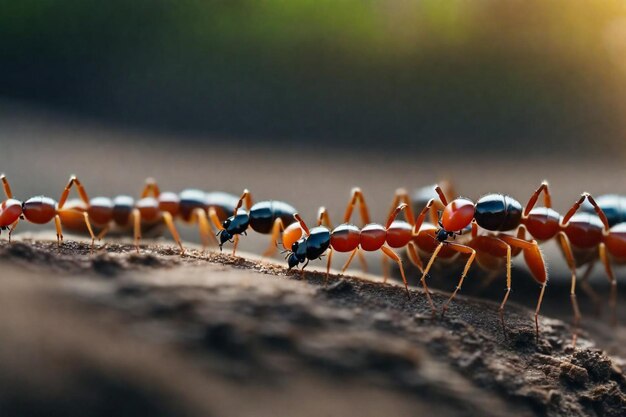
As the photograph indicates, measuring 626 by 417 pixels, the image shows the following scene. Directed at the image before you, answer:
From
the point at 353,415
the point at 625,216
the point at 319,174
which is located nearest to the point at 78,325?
the point at 353,415

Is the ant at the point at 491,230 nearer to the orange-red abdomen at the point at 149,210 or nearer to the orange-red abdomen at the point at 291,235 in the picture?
the orange-red abdomen at the point at 291,235

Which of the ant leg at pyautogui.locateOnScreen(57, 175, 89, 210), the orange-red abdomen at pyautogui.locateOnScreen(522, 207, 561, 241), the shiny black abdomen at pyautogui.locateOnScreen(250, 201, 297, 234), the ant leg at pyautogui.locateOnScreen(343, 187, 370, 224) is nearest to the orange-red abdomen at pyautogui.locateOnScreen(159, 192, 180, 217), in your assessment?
the ant leg at pyautogui.locateOnScreen(57, 175, 89, 210)

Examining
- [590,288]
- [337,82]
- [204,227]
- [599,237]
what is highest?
[337,82]

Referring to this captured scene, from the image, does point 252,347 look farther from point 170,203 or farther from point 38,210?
point 170,203

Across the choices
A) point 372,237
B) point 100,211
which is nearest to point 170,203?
point 100,211

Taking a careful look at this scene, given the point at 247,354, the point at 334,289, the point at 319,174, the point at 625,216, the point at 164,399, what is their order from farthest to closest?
1. the point at 319,174
2. the point at 625,216
3. the point at 334,289
4. the point at 247,354
5. the point at 164,399

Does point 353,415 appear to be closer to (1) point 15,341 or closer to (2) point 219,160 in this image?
(1) point 15,341
